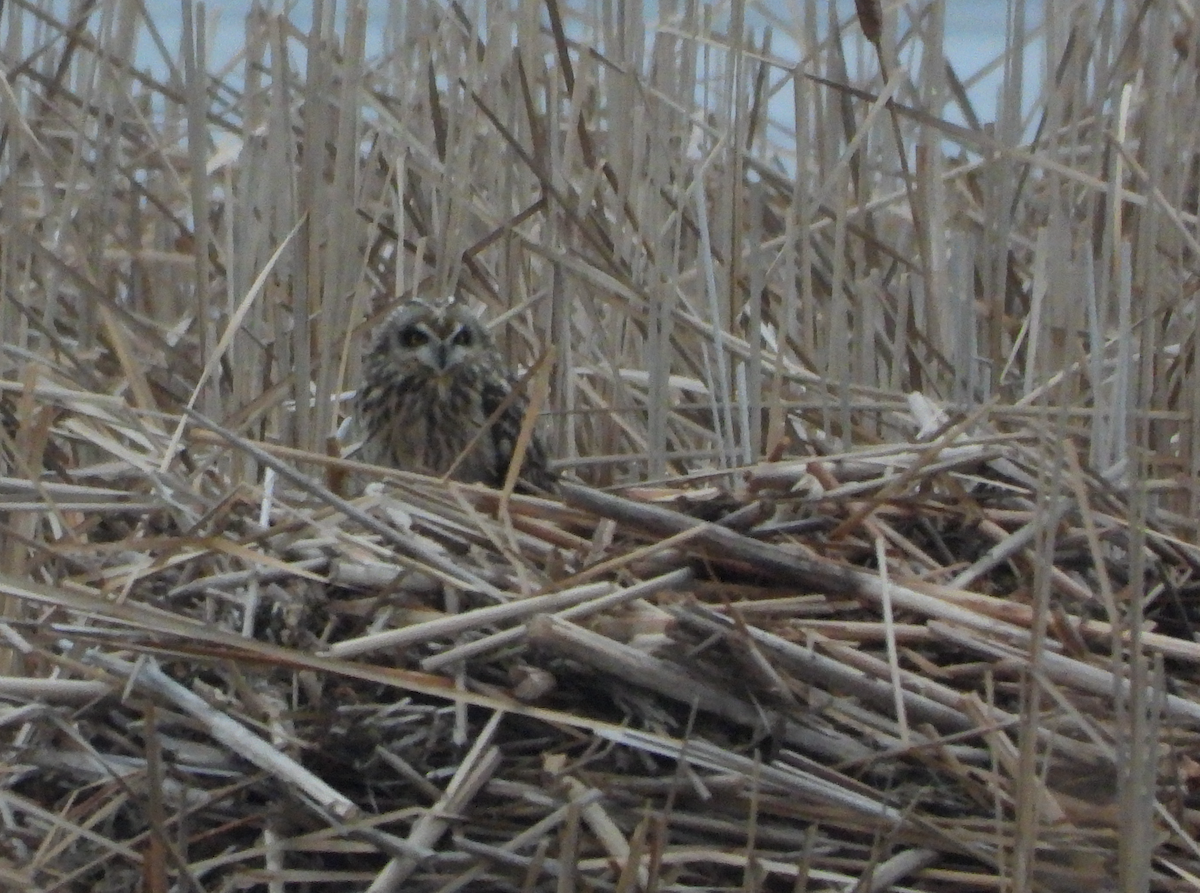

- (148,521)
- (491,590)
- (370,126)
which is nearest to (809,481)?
(491,590)

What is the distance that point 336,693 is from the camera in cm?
163

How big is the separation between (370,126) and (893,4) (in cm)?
84

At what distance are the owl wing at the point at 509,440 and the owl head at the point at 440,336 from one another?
0.27 feet

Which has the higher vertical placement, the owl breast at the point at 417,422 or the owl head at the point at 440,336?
the owl head at the point at 440,336

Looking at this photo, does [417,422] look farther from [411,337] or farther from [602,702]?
[602,702]

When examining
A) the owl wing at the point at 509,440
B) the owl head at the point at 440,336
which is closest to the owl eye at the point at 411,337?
the owl head at the point at 440,336

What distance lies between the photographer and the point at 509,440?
297 cm

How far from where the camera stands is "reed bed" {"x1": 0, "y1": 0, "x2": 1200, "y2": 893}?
1.53 m

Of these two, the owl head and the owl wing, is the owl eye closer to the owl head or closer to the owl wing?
the owl head

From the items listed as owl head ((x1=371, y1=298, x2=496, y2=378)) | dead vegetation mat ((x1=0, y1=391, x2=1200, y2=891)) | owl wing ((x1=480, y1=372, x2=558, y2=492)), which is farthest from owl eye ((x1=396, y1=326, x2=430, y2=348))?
dead vegetation mat ((x1=0, y1=391, x2=1200, y2=891))

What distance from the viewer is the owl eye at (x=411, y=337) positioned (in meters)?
3.00

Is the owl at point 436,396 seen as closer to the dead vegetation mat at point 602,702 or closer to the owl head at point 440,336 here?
the owl head at point 440,336

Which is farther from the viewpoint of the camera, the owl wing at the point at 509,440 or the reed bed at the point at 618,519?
the owl wing at the point at 509,440

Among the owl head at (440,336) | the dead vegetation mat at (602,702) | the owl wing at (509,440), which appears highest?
the owl head at (440,336)
